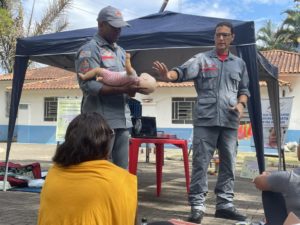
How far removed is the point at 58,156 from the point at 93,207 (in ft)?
0.96

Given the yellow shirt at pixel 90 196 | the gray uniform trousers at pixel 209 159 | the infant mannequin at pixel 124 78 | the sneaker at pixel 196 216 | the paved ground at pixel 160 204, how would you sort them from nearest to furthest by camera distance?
the yellow shirt at pixel 90 196 → the infant mannequin at pixel 124 78 → the sneaker at pixel 196 216 → the gray uniform trousers at pixel 209 159 → the paved ground at pixel 160 204

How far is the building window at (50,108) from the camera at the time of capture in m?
26.0

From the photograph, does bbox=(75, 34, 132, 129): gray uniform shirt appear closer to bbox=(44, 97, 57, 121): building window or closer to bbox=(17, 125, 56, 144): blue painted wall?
bbox=(17, 125, 56, 144): blue painted wall

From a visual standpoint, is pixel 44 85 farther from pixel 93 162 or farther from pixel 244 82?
pixel 93 162

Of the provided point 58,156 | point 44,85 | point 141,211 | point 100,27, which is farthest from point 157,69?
point 44,85

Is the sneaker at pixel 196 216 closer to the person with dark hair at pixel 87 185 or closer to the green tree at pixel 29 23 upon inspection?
the person with dark hair at pixel 87 185

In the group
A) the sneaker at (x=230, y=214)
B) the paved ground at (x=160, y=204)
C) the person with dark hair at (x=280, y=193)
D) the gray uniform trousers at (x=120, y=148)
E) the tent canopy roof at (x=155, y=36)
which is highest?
the tent canopy roof at (x=155, y=36)

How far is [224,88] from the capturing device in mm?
4609

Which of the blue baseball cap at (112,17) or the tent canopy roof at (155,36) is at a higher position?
the tent canopy roof at (155,36)

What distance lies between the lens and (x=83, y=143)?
2111 mm

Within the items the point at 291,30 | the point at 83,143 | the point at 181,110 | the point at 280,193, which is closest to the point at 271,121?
the point at 280,193

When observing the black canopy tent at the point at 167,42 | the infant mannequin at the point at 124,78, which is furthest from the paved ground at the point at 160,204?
the infant mannequin at the point at 124,78

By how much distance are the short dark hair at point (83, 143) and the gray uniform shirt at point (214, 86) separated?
8.01 ft

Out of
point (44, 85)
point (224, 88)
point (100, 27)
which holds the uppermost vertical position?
point (44, 85)
